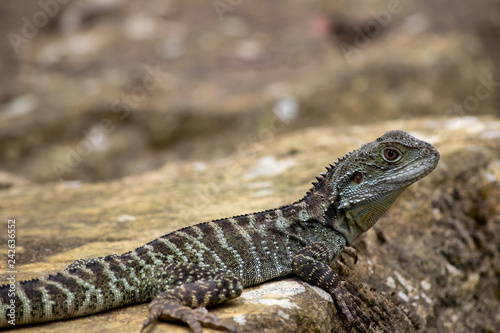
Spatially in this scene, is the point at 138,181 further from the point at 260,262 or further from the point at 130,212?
the point at 260,262

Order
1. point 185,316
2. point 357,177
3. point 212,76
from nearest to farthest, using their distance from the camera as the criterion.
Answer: point 185,316 < point 357,177 < point 212,76

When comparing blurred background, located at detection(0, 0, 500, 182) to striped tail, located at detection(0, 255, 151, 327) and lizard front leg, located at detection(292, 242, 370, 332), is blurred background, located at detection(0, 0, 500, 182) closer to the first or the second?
lizard front leg, located at detection(292, 242, 370, 332)

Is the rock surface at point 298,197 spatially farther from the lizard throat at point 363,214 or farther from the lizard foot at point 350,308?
the lizard throat at point 363,214

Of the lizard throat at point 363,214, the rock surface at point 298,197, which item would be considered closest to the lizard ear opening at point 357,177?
the lizard throat at point 363,214

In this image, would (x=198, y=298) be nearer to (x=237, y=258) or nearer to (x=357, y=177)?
(x=237, y=258)

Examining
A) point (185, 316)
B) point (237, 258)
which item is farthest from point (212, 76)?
point (185, 316)

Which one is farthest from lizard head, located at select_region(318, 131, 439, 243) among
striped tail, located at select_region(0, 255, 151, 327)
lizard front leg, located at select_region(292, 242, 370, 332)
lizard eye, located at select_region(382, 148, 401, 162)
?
striped tail, located at select_region(0, 255, 151, 327)

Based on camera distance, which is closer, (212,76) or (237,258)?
(237,258)
